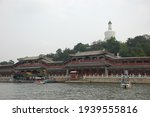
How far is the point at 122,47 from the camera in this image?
2373 inches

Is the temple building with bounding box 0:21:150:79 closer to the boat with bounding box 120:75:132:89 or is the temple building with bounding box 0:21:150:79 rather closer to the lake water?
the boat with bounding box 120:75:132:89

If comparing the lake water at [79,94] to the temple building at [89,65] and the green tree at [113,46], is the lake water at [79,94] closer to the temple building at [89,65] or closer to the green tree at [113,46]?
the temple building at [89,65]

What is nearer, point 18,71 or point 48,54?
point 18,71

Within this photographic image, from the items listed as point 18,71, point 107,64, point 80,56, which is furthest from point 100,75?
point 18,71

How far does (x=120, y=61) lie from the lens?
157ft

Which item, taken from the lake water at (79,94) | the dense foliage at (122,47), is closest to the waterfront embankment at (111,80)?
the lake water at (79,94)

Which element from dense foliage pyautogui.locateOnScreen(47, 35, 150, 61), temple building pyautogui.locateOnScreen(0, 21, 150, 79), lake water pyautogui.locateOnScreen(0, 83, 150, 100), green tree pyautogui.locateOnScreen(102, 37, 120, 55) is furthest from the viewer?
green tree pyautogui.locateOnScreen(102, 37, 120, 55)

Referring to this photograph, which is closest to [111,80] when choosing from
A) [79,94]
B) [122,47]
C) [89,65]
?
[89,65]

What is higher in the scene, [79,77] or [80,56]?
[80,56]

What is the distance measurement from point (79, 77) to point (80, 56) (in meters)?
4.36

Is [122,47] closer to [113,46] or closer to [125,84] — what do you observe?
[113,46]

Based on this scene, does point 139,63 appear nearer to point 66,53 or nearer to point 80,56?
point 80,56

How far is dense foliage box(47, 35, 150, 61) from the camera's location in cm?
5775

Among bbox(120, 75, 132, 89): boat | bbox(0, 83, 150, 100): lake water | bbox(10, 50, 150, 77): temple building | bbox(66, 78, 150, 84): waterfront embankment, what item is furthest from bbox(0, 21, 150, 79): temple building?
bbox(0, 83, 150, 100): lake water
